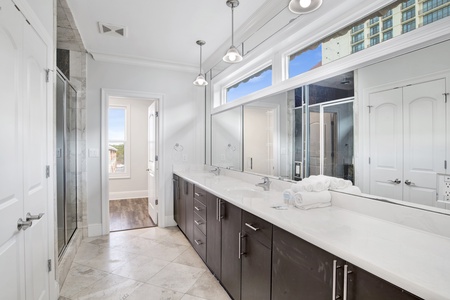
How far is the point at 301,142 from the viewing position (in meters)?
2.23

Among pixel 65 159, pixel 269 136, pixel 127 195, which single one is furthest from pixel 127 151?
pixel 269 136

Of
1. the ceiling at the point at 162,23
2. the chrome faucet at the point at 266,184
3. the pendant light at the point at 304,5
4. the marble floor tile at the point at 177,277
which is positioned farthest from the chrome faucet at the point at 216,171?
the pendant light at the point at 304,5

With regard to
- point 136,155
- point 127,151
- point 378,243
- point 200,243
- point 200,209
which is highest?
point 127,151

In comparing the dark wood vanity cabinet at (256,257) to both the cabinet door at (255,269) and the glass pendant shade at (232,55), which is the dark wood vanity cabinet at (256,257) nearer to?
the cabinet door at (255,269)

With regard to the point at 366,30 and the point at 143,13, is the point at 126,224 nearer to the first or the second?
the point at 143,13

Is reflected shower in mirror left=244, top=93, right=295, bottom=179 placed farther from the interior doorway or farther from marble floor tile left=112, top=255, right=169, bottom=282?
the interior doorway

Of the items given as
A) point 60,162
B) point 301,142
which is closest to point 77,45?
point 60,162

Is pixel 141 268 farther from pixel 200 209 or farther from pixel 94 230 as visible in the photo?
pixel 94 230

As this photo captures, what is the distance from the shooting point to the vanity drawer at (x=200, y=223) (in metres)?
2.57

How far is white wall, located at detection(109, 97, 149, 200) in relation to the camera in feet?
19.9

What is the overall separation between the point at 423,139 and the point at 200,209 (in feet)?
6.65

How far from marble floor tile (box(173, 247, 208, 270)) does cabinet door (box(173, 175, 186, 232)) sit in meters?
0.50

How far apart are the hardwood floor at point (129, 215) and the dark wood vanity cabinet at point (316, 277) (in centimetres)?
310

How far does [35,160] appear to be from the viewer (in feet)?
5.19
